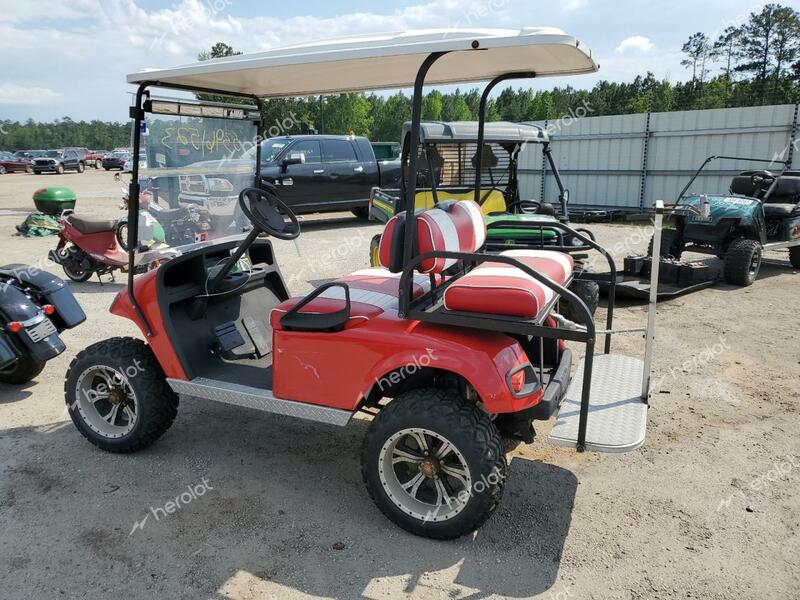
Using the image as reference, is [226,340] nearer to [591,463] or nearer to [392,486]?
[392,486]

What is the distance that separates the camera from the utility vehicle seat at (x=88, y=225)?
772cm

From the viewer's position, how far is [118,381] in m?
3.59

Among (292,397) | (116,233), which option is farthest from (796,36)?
(292,397)

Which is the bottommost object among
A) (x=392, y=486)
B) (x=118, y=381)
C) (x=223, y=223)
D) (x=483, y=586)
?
(x=483, y=586)

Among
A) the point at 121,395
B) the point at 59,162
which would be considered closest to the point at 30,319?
the point at 121,395

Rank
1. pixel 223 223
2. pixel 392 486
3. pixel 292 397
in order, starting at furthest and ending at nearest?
1. pixel 223 223
2. pixel 292 397
3. pixel 392 486

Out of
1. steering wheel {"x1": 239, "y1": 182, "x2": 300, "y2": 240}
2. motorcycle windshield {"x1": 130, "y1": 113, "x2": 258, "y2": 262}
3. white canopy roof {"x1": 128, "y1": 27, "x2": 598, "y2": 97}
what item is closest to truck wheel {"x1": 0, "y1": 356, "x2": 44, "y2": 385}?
motorcycle windshield {"x1": 130, "y1": 113, "x2": 258, "y2": 262}

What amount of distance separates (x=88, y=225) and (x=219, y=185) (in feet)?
15.7

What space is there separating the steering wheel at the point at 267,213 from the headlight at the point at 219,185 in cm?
44

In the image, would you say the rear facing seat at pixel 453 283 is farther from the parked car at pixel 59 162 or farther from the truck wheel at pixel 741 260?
the parked car at pixel 59 162

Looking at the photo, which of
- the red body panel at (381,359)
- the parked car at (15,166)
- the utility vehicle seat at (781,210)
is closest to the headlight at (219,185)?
the red body panel at (381,359)

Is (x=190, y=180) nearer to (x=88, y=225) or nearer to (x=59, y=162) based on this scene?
(x=88, y=225)

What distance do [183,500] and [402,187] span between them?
433 cm

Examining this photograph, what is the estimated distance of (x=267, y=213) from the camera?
3.44m
